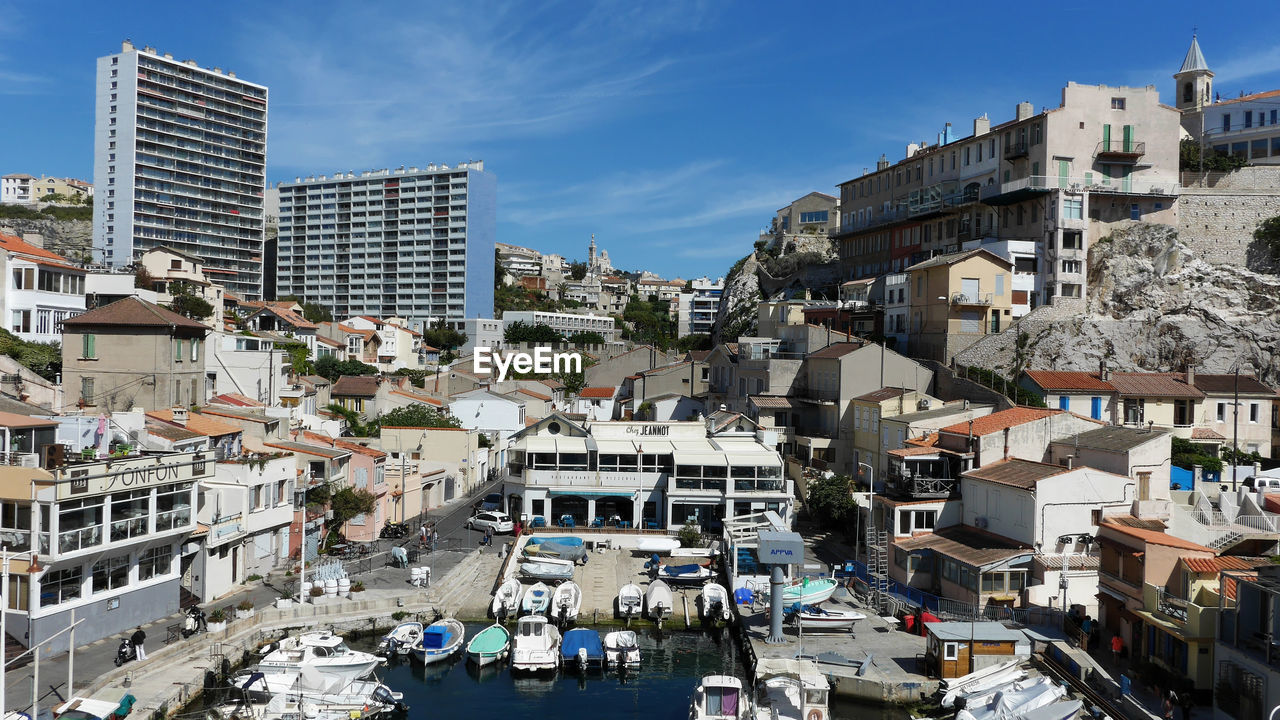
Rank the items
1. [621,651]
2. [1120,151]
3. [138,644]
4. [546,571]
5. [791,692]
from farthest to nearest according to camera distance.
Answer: [1120,151], [546,571], [621,651], [791,692], [138,644]

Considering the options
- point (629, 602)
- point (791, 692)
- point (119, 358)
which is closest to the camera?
point (791, 692)

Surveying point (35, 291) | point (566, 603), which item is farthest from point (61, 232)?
point (566, 603)

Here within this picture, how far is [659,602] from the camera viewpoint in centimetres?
3019

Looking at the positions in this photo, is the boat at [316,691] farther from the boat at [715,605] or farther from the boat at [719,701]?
the boat at [715,605]

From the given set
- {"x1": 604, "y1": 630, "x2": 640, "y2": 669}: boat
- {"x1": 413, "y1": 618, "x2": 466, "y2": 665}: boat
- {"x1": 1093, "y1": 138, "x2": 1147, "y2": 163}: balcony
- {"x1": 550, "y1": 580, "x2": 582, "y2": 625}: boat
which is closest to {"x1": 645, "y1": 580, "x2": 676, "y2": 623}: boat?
{"x1": 550, "y1": 580, "x2": 582, "y2": 625}: boat

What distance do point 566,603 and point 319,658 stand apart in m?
8.35

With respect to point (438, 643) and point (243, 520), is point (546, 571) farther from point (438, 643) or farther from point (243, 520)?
point (243, 520)

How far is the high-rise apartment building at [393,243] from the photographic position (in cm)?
12200

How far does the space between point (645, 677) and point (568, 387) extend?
5133 cm

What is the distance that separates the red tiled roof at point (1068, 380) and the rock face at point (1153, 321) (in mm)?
3330

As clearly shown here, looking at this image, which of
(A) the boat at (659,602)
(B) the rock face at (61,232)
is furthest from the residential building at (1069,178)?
(B) the rock face at (61,232)

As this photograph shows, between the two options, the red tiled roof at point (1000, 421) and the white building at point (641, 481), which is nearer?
the red tiled roof at point (1000, 421)

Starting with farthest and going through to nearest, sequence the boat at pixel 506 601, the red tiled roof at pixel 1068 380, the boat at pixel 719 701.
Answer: the red tiled roof at pixel 1068 380 < the boat at pixel 506 601 < the boat at pixel 719 701

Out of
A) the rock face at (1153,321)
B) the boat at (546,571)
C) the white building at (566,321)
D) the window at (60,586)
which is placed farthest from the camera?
the white building at (566,321)
